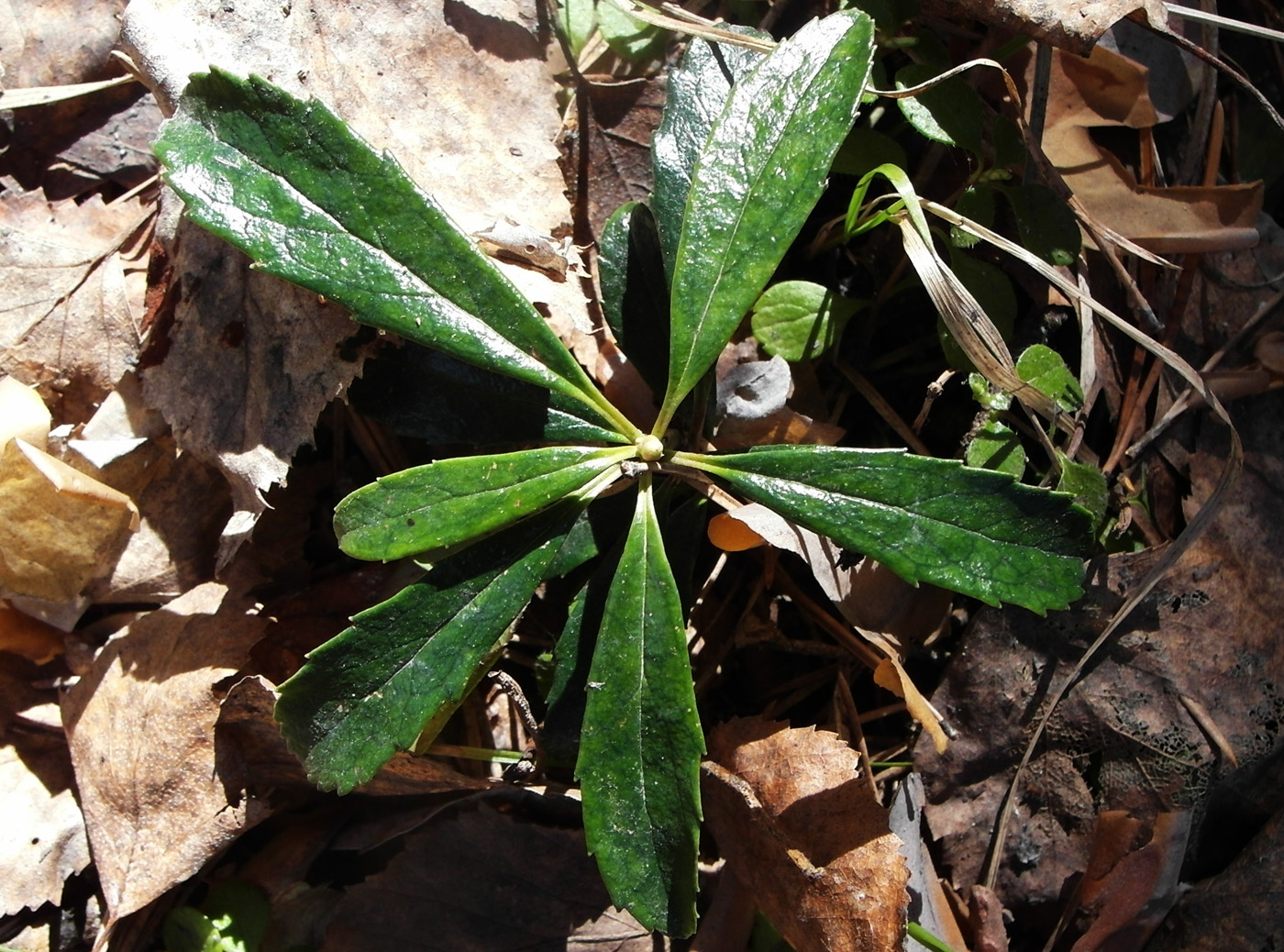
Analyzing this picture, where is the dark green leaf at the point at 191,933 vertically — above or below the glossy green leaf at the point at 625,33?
below

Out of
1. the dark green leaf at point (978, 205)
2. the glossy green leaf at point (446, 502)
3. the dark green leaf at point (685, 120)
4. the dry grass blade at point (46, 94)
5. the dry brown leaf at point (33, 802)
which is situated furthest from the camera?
the dry grass blade at point (46, 94)

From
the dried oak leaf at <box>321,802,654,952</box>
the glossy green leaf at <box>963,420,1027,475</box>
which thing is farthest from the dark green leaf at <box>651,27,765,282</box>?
the dried oak leaf at <box>321,802,654,952</box>

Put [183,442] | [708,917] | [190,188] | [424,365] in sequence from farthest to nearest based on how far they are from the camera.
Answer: [708,917], [183,442], [424,365], [190,188]

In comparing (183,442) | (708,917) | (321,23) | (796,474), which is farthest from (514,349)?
(708,917)

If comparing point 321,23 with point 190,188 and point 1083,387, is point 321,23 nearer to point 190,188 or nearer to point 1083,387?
point 190,188

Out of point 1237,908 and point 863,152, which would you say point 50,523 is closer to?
point 863,152

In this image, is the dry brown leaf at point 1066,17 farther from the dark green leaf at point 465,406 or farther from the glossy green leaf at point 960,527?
the dark green leaf at point 465,406

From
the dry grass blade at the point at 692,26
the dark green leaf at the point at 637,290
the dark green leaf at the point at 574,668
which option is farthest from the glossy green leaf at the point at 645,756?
the dry grass blade at the point at 692,26
